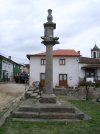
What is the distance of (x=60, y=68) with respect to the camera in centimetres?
5072

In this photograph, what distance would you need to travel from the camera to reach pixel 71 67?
50625 mm

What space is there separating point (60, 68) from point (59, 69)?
0.22 meters

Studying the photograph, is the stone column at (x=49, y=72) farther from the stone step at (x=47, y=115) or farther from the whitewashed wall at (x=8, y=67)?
the whitewashed wall at (x=8, y=67)

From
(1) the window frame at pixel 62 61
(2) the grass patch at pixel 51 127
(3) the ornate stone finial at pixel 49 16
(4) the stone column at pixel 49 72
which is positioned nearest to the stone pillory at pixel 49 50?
(4) the stone column at pixel 49 72

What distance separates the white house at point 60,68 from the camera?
5044 cm

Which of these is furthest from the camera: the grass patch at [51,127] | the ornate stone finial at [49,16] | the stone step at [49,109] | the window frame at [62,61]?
the window frame at [62,61]

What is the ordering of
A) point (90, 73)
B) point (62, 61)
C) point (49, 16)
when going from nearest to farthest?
point (49, 16), point (62, 61), point (90, 73)

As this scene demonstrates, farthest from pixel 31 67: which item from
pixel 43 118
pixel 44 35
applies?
pixel 43 118

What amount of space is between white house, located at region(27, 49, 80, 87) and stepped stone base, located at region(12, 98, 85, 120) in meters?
37.7

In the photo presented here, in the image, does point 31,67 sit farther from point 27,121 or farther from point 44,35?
point 27,121

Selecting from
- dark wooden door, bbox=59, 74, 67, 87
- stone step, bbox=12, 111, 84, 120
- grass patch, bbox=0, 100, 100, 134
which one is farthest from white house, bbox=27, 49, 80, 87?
grass patch, bbox=0, 100, 100, 134

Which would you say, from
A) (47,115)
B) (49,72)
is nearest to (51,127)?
(47,115)

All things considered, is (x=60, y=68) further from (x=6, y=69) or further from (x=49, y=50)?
(x=49, y=50)

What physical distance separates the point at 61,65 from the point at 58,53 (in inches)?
94.2
